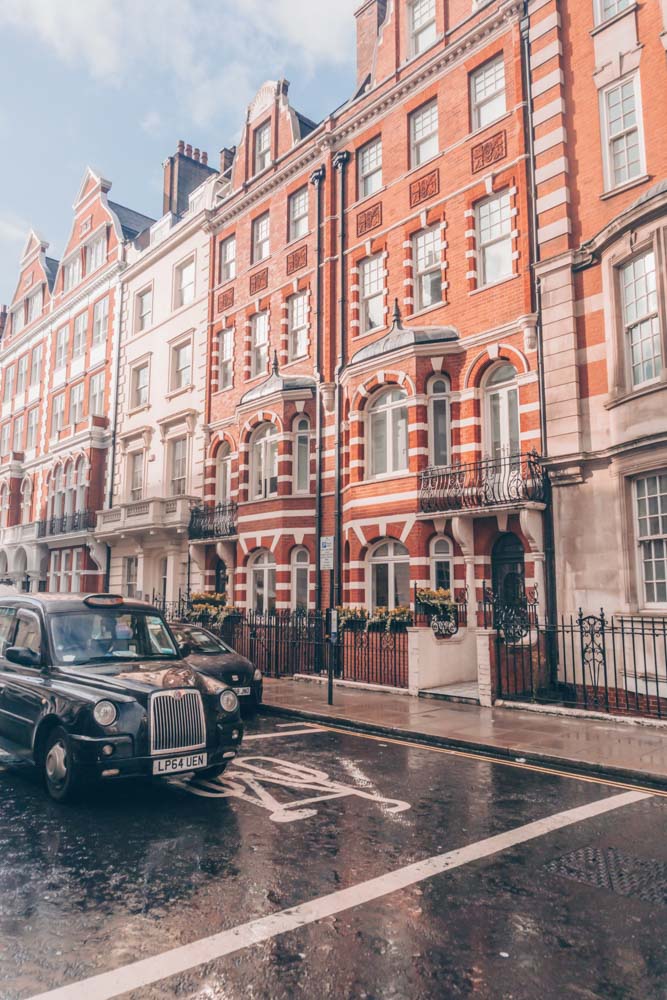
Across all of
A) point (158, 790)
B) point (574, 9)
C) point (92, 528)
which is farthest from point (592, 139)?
point (92, 528)

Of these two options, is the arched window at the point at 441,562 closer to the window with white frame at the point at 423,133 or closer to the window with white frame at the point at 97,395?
the window with white frame at the point at 423,133

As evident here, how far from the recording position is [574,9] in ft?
50.3

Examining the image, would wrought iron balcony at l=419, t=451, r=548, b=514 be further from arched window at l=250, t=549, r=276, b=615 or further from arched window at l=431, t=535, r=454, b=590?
arched window at l=250, t=549, r=276, b=615

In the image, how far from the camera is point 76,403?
33375 mm

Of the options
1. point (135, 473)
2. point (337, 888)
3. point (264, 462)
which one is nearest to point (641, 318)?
point (337, 888)

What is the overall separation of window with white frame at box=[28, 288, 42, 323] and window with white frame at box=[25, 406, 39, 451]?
17.8 feet

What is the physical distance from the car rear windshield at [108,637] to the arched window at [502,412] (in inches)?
382

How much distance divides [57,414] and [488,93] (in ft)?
83.8

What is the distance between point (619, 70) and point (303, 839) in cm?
1572

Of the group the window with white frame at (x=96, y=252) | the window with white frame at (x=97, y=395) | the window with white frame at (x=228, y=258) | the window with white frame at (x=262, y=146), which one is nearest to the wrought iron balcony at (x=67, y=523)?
the window with white frame at (x=97, y=395)

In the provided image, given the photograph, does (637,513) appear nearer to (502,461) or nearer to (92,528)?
(502,461)

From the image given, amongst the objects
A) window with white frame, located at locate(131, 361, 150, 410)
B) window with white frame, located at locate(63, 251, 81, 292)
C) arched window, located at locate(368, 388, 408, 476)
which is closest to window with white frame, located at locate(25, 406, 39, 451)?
window with white frame, located at locate(63, 251, 81, 292)

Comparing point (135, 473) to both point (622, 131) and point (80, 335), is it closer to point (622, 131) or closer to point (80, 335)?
point (80, 335)

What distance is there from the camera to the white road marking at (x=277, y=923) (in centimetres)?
343
